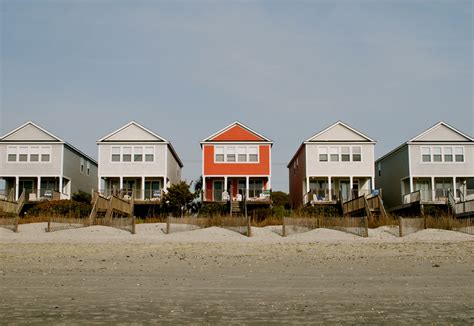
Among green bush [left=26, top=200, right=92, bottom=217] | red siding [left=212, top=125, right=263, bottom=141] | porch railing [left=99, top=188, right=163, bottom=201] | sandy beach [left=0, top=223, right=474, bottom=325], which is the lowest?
sandy beach [left=0, top=223, right=474, bottom=325]

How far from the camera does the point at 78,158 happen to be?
5447cm

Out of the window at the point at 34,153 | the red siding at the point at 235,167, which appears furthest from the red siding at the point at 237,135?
the window at the point at 34,153

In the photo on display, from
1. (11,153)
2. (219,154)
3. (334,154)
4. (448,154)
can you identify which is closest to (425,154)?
(448,154)

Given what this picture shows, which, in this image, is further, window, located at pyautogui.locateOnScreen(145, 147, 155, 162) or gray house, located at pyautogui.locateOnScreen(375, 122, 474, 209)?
window, located at pyautogui.locateOnScreen(145, 147, 155, 162)

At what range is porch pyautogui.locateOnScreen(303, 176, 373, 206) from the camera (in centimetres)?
4625

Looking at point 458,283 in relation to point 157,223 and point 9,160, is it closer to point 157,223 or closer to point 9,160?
point 157,223

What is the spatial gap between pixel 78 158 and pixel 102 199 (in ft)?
64.5

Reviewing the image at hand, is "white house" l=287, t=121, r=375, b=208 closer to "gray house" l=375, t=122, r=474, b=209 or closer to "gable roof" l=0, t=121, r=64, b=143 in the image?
"gray house" l=375, t=122, r=474, b=209

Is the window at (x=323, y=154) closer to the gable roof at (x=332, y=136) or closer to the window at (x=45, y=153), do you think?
the gable roof at (x=332, y=136)

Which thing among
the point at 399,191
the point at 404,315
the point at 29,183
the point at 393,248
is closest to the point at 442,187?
the point at 399,191

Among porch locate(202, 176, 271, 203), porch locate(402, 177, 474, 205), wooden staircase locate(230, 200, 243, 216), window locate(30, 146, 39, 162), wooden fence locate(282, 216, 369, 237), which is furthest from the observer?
window locate(30, 146, 39, 162)

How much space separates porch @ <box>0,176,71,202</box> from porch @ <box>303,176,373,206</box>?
1912cm

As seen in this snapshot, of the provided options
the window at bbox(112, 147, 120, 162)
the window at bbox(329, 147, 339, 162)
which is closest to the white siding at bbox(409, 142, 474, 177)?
the window at bbox(329, 147, 339, 162)

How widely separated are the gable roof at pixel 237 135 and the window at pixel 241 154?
2.35 feet
